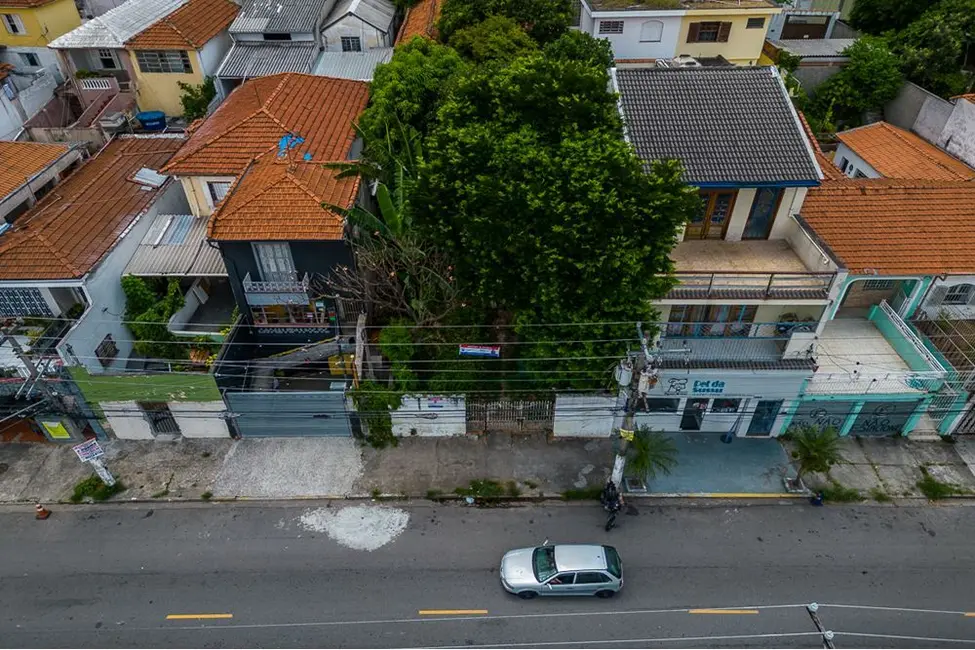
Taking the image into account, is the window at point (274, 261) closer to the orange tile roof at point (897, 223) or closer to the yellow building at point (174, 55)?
the yellow building at point (174, 55)

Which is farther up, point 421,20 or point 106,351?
point 421,20

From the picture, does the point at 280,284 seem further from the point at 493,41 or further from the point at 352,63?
the point at 352,63

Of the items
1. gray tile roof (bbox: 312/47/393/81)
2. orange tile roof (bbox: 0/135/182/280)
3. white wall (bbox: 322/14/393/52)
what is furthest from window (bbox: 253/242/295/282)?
white wall (bbox: 322/14/393/52)

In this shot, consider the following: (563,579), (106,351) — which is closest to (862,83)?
(563,579)

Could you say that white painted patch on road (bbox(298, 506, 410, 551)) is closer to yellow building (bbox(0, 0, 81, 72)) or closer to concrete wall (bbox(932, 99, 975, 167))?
concrete wall (bbox(932, 99, 975, 167))

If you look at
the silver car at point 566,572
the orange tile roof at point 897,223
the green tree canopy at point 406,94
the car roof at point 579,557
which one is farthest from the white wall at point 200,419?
the orange tile roof at point 897,223

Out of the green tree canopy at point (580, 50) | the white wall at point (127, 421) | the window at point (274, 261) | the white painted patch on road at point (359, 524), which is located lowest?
the white painted patch on road at point (359, 524)

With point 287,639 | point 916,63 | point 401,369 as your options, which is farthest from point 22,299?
point 916,63

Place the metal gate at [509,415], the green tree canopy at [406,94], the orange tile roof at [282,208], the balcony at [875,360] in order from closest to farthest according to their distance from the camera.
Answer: the balcony at [875,360] → the orange tile roof at [282,208] → the metal gate at [509,415] → the green tree canopy at [406,94]
